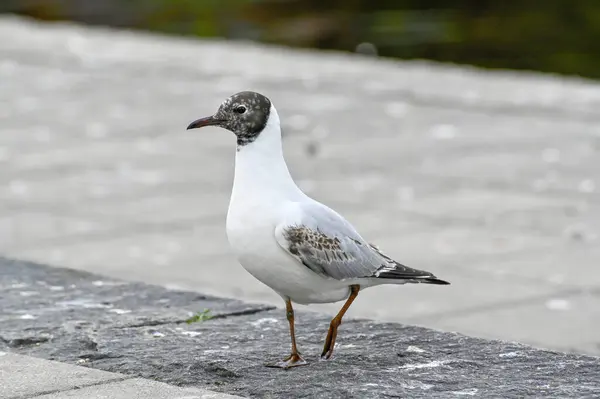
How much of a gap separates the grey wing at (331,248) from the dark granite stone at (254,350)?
361 mm

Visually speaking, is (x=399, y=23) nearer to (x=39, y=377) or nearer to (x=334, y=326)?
(x=334, y=326)

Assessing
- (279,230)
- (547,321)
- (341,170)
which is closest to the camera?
(279,230)

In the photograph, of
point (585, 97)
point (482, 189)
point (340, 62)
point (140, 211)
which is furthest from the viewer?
point (340, 62)

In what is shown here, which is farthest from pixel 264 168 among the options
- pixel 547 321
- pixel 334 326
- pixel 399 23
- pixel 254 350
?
pixel 399 23

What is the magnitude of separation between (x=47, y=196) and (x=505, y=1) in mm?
18218

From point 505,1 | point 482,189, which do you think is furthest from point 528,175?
point 505,1

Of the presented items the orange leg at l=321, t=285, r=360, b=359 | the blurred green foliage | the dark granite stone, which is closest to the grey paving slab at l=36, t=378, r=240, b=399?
the dark granite stone

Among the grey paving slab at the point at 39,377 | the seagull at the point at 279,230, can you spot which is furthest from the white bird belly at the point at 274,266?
the grey paving slab at the point at 39,377

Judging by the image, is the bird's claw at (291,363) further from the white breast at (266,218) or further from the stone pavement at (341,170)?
the stone pavement at (341,170)

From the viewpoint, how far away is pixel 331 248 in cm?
528

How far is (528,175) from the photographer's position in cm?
1098

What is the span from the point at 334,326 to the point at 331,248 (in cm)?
35

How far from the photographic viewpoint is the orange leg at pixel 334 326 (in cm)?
545

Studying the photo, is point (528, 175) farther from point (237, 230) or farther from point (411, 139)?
point (237, 230)
